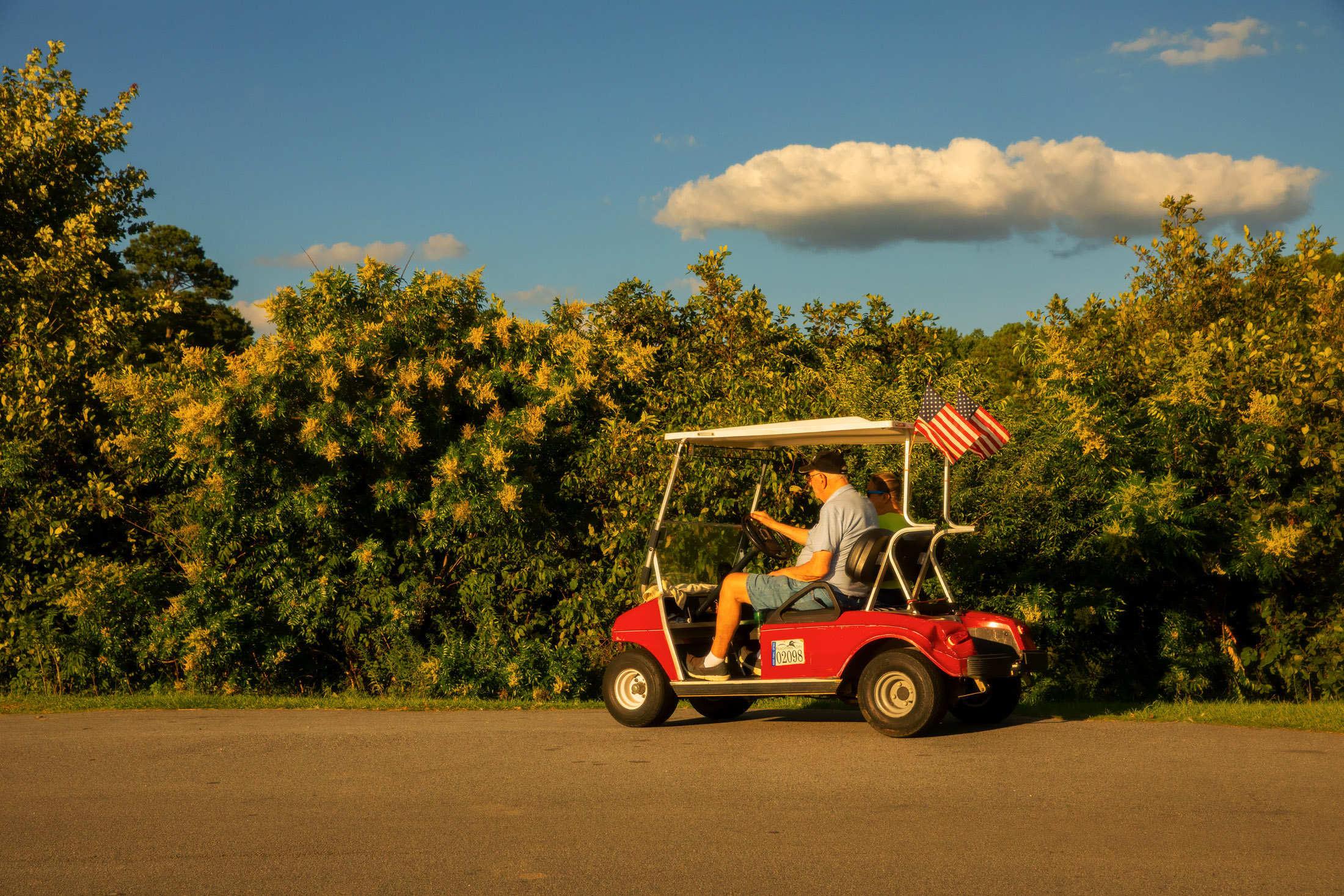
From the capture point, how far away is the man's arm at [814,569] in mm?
7559

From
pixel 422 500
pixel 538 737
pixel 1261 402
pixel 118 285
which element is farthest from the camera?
pixel 118 285

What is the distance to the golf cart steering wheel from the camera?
8.50 meters

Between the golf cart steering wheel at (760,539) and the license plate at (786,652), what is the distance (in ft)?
3.32

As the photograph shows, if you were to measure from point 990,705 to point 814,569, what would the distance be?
5.41 ft

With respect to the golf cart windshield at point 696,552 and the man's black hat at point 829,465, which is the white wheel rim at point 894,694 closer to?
the man's black hat at point 829,465

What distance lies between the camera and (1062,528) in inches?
446

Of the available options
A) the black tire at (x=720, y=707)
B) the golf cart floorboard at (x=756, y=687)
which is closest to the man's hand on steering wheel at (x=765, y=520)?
the golf cart floorboard at (x=756, y=687)

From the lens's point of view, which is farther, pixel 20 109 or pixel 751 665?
pixel 20 109

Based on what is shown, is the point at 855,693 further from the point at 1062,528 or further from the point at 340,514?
the point at 340,514

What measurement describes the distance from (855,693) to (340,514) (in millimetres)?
6452

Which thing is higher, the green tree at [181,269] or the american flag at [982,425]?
the green tree at [181,269]

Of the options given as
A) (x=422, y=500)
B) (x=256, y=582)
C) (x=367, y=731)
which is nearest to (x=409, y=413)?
(x=422, y=500)

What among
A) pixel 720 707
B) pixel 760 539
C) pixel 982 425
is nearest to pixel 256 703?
pixel 720 707

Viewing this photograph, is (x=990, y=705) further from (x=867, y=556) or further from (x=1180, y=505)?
(x=1180, y=505)
